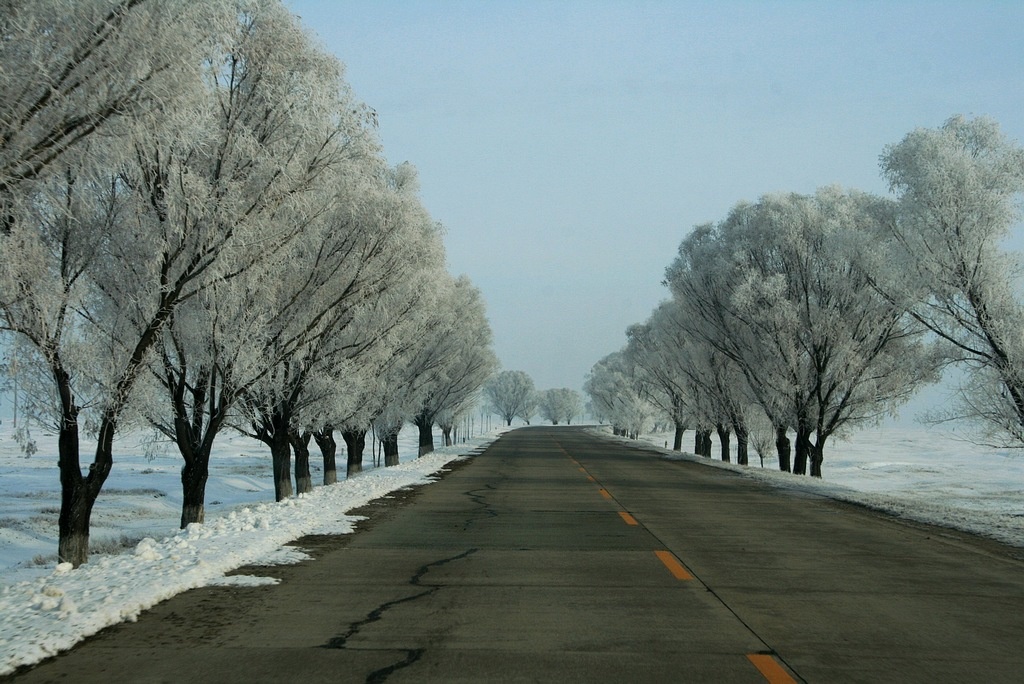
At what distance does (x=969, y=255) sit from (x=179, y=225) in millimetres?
16726

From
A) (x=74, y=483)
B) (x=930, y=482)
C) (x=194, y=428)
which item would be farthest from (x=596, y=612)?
(x=930, y=482)

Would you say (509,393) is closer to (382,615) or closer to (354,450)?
(354,450)

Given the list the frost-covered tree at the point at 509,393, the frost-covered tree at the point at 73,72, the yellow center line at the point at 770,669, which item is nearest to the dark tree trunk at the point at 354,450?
the frost-covered tree at the point at 73,72

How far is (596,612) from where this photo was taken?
6887 mm

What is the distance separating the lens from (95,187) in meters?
13.3

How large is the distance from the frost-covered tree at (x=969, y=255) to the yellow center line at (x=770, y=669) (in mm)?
15278

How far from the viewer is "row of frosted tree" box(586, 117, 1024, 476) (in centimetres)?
1925

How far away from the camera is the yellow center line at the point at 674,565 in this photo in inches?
339

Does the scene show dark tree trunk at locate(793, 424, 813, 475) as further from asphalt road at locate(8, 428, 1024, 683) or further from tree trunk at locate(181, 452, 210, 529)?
tree trunk at locate(181, 452, 210, 529)

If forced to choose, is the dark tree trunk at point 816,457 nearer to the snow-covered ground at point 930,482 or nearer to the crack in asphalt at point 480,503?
the snow-covered ground at point 930,482

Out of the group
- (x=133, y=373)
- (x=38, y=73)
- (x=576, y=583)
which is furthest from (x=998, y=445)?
(x=38, y=73)

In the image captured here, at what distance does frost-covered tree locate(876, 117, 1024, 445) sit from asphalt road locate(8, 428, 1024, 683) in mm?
7322

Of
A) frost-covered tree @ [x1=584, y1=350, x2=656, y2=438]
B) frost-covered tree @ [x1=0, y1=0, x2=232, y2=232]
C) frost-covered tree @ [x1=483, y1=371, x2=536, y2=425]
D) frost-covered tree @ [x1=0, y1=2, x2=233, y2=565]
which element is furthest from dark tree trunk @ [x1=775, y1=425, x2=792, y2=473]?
frost-covered tree @ [x1=483, y1=371, x2=536, y2=425]

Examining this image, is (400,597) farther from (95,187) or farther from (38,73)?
(95,187)
